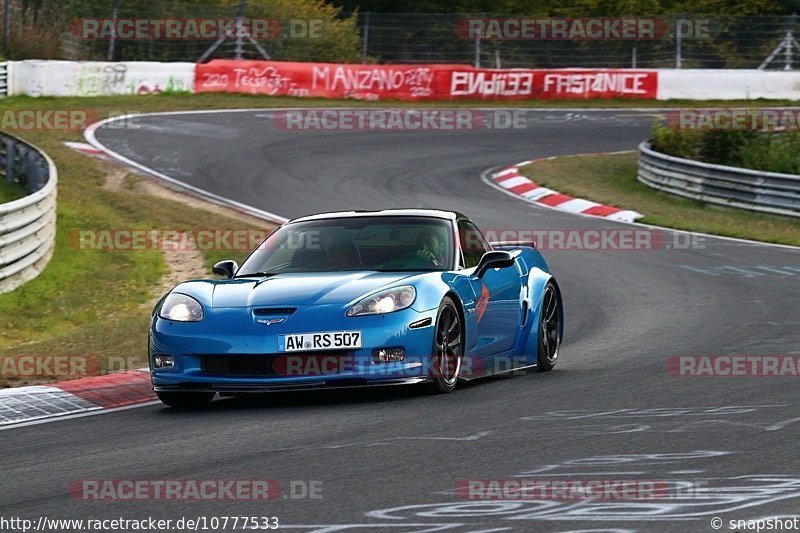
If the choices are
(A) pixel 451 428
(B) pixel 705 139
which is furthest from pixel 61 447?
(B) pixel 705 139

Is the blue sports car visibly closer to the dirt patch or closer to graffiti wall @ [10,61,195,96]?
the dirt patch

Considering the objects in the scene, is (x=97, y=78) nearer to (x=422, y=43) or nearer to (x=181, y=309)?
(x=422, y=43)

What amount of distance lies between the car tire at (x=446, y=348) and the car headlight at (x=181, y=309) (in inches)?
55.0

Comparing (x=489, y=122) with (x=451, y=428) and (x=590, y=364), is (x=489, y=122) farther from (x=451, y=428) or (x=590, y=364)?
(x=451, y=428)

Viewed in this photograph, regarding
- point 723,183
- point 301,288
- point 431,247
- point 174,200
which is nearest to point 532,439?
point 301,288

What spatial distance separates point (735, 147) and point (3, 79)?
54.0 ft

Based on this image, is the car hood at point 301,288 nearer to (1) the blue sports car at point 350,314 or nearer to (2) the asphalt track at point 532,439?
(1) the blue sports car at point 350,314

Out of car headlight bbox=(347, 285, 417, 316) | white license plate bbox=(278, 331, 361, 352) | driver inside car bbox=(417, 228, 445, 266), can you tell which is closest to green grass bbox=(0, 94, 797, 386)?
white license plate bbox=(278, 331, 361, 352)

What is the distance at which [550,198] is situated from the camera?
76.7ft

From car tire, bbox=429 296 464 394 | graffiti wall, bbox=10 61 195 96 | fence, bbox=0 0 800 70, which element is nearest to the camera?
car tire, bbox=429 296 464 394

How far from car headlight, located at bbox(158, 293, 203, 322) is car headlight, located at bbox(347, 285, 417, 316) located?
929mm

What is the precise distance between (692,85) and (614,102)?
203 centimetres

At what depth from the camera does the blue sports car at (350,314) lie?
8.13 meters

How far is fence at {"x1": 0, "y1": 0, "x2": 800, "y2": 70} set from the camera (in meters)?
37.2
